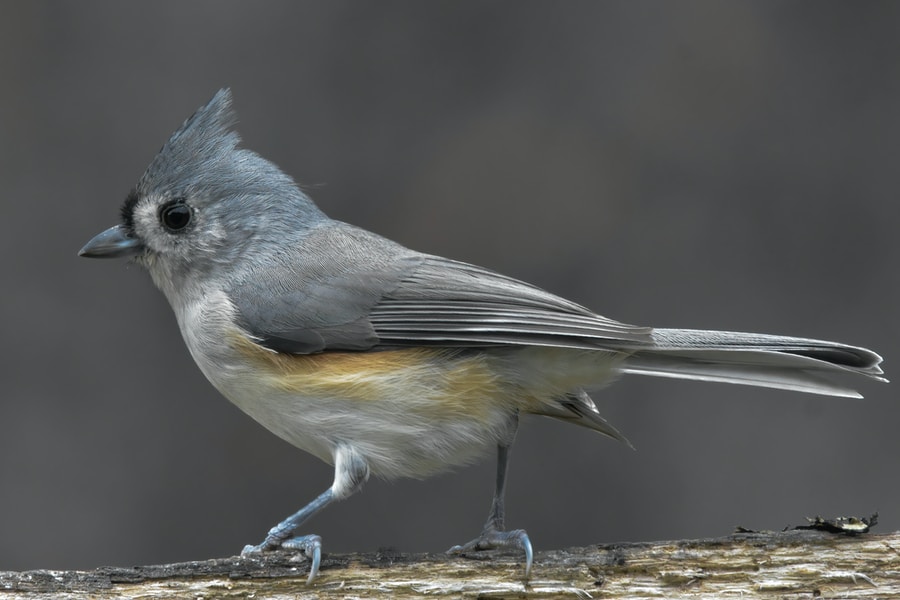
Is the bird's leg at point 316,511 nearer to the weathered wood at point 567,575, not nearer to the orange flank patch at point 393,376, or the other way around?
the weathered wood at point 567,575

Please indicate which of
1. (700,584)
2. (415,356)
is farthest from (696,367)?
(415,356)

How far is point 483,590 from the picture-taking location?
81.6 inches

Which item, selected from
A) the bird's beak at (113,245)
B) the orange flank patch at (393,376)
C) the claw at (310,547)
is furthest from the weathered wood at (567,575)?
the bird's beak at (113,245)

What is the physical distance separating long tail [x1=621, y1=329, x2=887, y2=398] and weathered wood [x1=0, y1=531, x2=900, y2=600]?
0.39 m

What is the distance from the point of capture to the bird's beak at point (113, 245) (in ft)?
8.58

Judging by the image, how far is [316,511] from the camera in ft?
7.39

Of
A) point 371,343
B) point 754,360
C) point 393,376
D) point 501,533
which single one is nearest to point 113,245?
point 371,343

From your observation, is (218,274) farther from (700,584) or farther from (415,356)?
(700,584)

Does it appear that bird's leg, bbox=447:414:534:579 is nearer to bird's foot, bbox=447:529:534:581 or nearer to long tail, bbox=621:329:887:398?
bird's foot, bbox=447:529:534:581

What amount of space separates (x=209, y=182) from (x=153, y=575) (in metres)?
1.14

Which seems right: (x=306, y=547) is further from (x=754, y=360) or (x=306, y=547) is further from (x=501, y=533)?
(x=754, y=360)

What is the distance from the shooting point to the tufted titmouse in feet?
7.45

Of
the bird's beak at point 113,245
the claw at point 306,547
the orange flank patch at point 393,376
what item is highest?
the bird's beak at point 113,245

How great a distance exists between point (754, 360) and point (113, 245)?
1842 millimetres
